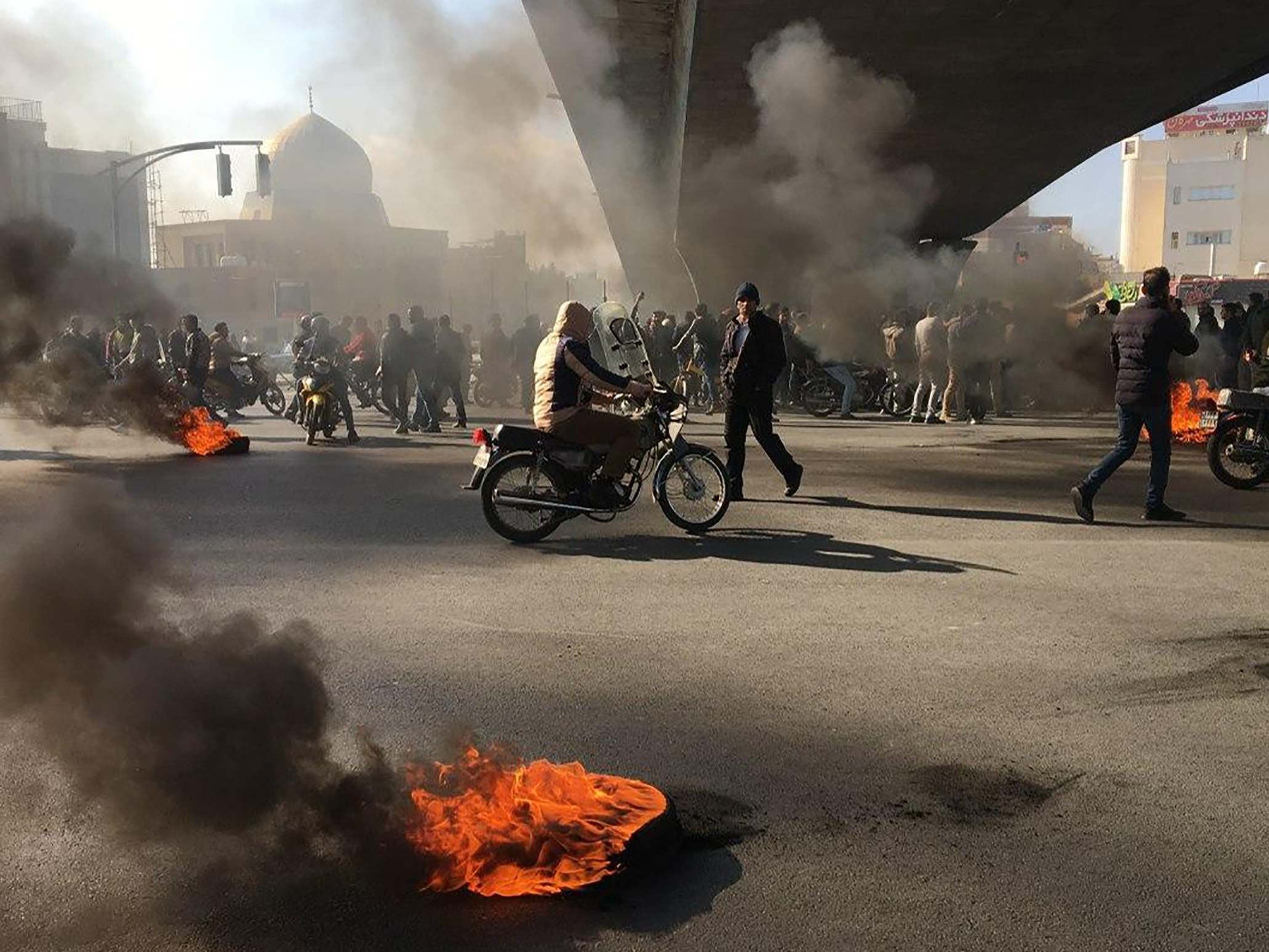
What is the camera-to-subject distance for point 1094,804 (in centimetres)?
381

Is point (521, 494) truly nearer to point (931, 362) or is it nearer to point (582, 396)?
point (582, 396)

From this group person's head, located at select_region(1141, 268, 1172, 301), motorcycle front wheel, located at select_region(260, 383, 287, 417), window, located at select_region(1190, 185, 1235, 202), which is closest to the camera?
person's head, located at select_region(1141, 268, 1172, 301)

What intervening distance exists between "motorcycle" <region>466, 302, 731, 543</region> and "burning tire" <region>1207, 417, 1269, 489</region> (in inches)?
195

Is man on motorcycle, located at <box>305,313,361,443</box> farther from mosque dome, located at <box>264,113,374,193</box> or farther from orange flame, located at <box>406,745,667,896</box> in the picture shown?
mosque dome, located at <box>264,113,374,193</box>

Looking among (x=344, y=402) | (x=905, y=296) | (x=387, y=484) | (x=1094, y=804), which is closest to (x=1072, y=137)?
(x=905, y=296)

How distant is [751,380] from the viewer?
1020 cm

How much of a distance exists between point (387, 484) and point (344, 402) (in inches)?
203

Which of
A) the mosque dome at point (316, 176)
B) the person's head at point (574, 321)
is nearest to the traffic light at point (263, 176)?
the person's head at point (574, 321)

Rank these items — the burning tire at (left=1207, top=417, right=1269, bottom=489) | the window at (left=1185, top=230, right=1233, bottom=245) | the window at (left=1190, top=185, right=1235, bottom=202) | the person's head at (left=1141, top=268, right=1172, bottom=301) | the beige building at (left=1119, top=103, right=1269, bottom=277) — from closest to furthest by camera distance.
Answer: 1. the person's head at (left=1141, top=268, right=1172, bottom=301)
2. the burning tire at (left=1207, top=417, right=1269, bottom=489)
3. the beige building at (left=1119, top=103, right=1269, bottom=277)
4. the window at (left=1185, top=230, right=1233, bottom=245)
5. the window at (left=1190, top=185, right=1235, bottom=202)

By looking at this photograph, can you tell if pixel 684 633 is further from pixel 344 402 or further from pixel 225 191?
pixel 225 191

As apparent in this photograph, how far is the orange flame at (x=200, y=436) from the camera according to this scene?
14.4m

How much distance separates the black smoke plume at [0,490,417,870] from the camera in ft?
10.9

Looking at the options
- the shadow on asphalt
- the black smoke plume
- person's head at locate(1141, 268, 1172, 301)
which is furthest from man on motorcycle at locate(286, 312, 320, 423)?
the black smoke plume

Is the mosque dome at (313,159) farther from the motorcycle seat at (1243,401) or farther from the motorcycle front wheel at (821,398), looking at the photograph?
the motorcycle seat at (1243,401)
